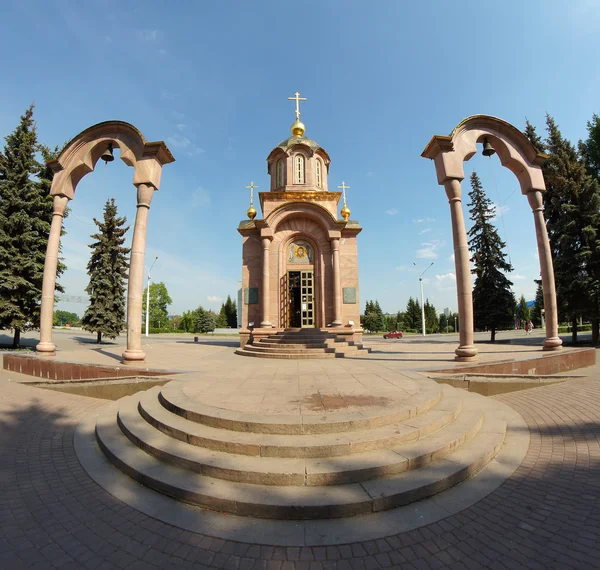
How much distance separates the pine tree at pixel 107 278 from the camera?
872 inches

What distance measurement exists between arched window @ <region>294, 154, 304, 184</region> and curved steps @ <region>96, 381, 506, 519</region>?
1745 centimetres

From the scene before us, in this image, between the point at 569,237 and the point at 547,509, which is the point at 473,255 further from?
the point at 547,509

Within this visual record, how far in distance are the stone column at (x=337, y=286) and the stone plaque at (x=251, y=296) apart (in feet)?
14.1

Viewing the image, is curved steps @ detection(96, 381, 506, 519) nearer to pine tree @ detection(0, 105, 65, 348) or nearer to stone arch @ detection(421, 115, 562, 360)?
stone arch @ detection(421, 115, 562, 360)

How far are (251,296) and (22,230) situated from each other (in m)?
13.0

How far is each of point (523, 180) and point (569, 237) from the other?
963 cm

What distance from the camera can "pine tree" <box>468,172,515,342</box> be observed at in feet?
73.0

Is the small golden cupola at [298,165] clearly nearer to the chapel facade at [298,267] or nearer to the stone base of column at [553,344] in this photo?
the chapel facade at [298,267]

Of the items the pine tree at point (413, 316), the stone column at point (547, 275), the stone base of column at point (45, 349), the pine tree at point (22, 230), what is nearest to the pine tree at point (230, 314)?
the pine tree at point (413, 316)

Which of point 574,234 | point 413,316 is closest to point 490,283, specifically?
point 574,234

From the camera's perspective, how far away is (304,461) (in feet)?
11.8

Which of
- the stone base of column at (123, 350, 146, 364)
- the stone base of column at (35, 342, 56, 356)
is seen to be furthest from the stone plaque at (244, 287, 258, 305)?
the stone base of column at (35, 342, 56, 356)

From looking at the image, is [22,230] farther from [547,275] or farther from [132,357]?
[547,275]

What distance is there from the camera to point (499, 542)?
2.66m
